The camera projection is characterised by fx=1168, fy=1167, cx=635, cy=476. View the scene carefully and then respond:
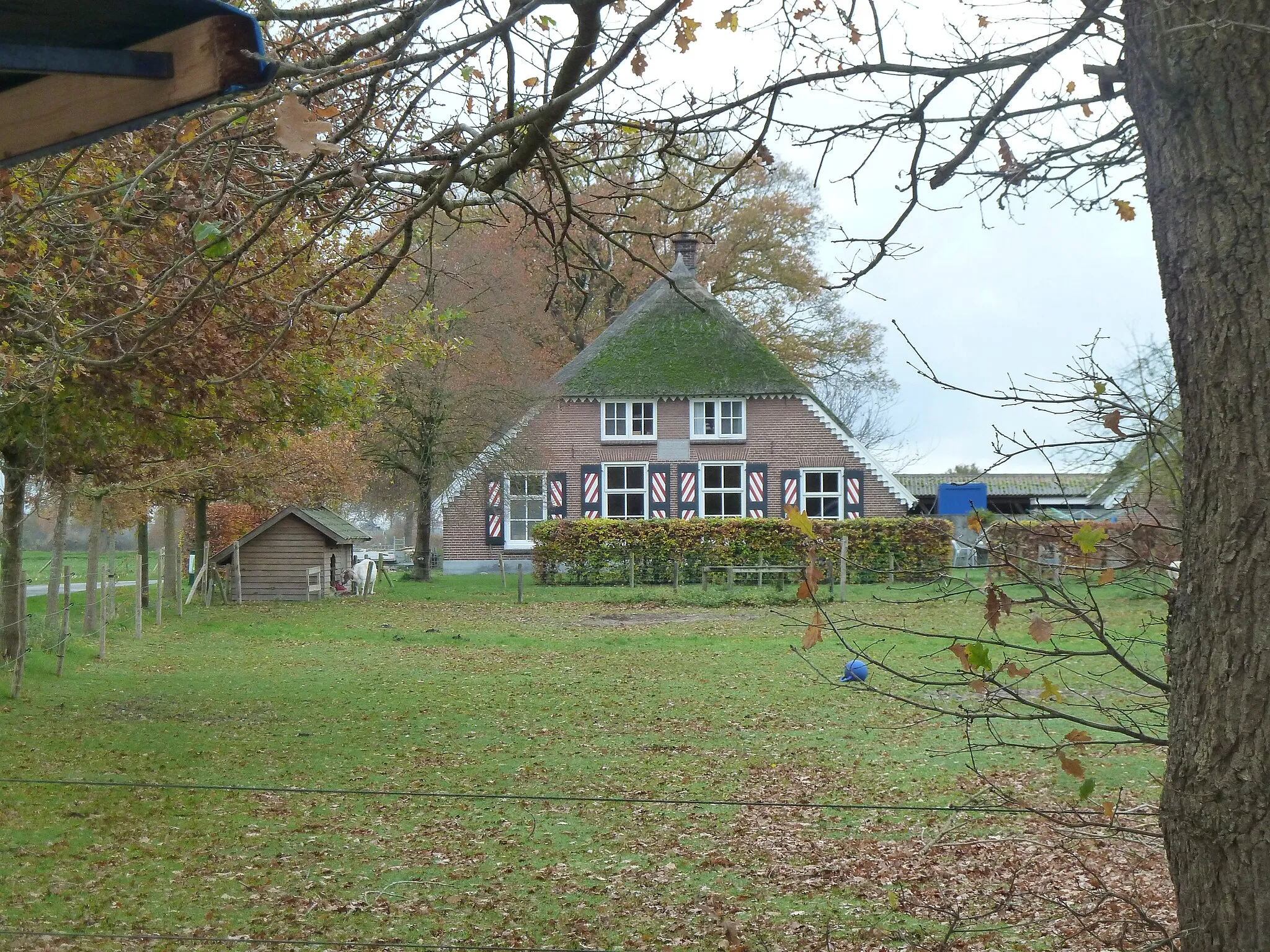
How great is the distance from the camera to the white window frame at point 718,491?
114ft

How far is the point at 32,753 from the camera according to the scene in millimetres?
9492

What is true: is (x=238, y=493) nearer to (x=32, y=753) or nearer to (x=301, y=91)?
(x=32, y=753)

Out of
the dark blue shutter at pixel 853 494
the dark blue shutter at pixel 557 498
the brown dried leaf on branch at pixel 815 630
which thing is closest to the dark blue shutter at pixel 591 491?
the dark blue shutter at pixel 557 498

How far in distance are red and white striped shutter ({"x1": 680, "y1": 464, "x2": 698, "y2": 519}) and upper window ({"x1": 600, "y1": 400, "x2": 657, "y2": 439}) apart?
5.38 feet

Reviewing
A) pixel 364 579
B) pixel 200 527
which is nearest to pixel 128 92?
pixel 200 527

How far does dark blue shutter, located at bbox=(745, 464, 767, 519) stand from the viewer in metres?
34.5

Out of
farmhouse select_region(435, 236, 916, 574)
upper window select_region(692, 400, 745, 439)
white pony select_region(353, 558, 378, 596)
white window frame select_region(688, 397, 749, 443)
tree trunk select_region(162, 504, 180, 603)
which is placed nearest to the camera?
tree trunk select_region(162, 504, 180, 603)

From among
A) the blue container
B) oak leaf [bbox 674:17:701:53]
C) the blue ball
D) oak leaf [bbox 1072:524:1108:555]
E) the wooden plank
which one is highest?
oak leaf [bbox 674:17:701:53]

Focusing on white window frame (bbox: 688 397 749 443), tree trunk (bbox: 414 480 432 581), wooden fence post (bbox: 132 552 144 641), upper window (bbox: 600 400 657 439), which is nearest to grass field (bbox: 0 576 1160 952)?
wooden fence post (bbox: 132 552 144 641)

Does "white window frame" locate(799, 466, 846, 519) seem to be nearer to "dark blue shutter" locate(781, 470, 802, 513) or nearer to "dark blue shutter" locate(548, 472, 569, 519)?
"dark blue shutter" locate(781, 470, 802, 513)

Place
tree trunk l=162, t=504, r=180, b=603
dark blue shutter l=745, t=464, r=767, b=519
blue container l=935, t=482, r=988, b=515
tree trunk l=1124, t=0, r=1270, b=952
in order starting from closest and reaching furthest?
tree trunk l=1124, t=0, r=1270, b=952
blue container l=935, t=482, r=988, b=515
tree trunk l=162, t=504, r=180, b=603
dark blue shutter l=745, t=464, r=767, b=519

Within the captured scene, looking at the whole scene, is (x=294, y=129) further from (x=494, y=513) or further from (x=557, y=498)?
(x=494, y=513)

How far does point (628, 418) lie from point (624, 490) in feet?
7.29

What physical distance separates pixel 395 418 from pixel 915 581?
93.7 ft
